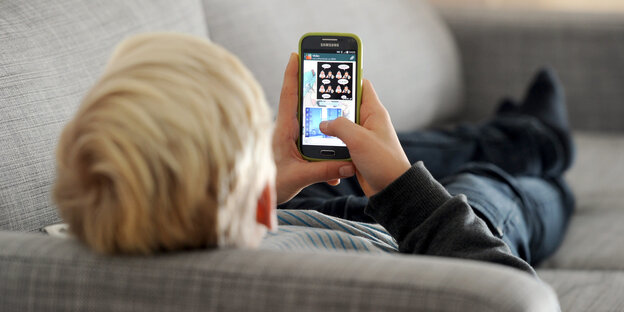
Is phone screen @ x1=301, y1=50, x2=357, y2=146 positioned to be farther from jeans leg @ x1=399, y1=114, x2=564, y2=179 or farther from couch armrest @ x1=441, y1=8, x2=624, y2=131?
couch armrest @ x1=441, y1=8, x2=624, y2=131

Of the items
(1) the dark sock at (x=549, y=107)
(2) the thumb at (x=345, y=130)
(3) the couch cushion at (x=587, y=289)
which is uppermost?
(2) the thumb at (x=345, y=130)

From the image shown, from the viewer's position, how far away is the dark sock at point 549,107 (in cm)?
A: 132

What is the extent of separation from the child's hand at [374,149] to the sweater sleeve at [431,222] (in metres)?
0.03

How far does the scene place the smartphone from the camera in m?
0.74

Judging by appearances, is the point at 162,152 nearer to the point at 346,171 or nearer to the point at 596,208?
the point at 346,171

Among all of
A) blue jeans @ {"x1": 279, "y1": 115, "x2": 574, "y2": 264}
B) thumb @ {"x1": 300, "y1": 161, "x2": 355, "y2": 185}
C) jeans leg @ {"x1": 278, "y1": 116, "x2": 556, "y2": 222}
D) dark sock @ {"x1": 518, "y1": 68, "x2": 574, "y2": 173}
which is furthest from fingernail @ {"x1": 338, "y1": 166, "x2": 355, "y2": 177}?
dark sock @ {"x1": 518, "y1": 68, "x2": 574, "y2": 173}

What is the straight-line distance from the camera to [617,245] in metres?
1.06

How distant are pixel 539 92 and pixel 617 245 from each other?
51 cm

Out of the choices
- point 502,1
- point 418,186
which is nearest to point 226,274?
point 418,186

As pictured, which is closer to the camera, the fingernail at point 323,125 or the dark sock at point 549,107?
the fingernail at point 323,125

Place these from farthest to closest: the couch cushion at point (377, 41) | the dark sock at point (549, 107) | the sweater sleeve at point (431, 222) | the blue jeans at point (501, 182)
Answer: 1. the dark sock at point (549, 107)
2. the couch cushion at point (377, 41)
3. the blue jeans at point (501, 182)
4. the sweater sleeve at point (431, 222)

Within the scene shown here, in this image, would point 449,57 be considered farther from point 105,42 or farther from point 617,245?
point 105,42

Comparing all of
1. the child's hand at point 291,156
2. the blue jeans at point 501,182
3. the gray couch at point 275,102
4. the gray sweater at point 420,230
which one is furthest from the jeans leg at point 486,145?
the gray sweater at point 420,230

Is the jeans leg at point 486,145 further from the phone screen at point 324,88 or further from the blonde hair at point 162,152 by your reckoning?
the blonde hair at point 162,152
